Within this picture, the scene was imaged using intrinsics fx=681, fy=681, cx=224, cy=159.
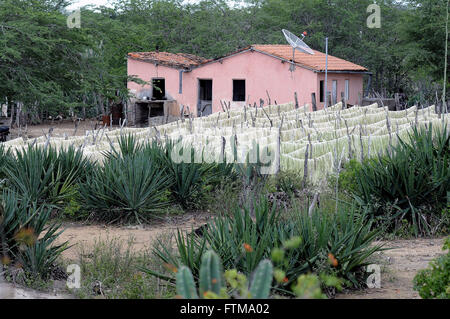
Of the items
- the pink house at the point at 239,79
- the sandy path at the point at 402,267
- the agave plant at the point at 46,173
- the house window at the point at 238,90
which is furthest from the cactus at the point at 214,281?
the house window at the point at 238,90

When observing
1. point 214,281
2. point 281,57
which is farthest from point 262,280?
point 281,57

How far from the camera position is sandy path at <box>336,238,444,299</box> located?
18.9 feet

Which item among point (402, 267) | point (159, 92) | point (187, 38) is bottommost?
point (402, 267)

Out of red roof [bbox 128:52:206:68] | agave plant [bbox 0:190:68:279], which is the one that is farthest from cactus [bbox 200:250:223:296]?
red roof [bbox 128:52:206:68]

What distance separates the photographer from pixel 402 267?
672 cm

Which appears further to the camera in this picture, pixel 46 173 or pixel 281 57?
pixel 281 57

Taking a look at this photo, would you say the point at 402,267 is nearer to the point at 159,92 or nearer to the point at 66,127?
A: the point at 159,92

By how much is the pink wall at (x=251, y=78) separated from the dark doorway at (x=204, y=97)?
0.85 ft

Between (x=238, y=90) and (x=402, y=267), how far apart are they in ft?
79.9

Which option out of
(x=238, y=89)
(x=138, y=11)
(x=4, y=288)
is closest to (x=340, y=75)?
(x=238, y=89)

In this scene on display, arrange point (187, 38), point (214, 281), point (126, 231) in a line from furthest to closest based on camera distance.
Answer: point (187, 38) → point (126, 231) → point (214, 281)

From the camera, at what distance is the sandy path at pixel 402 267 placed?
575 cm

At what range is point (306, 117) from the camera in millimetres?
18109

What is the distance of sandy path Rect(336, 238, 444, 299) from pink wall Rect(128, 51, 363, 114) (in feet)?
67.4
